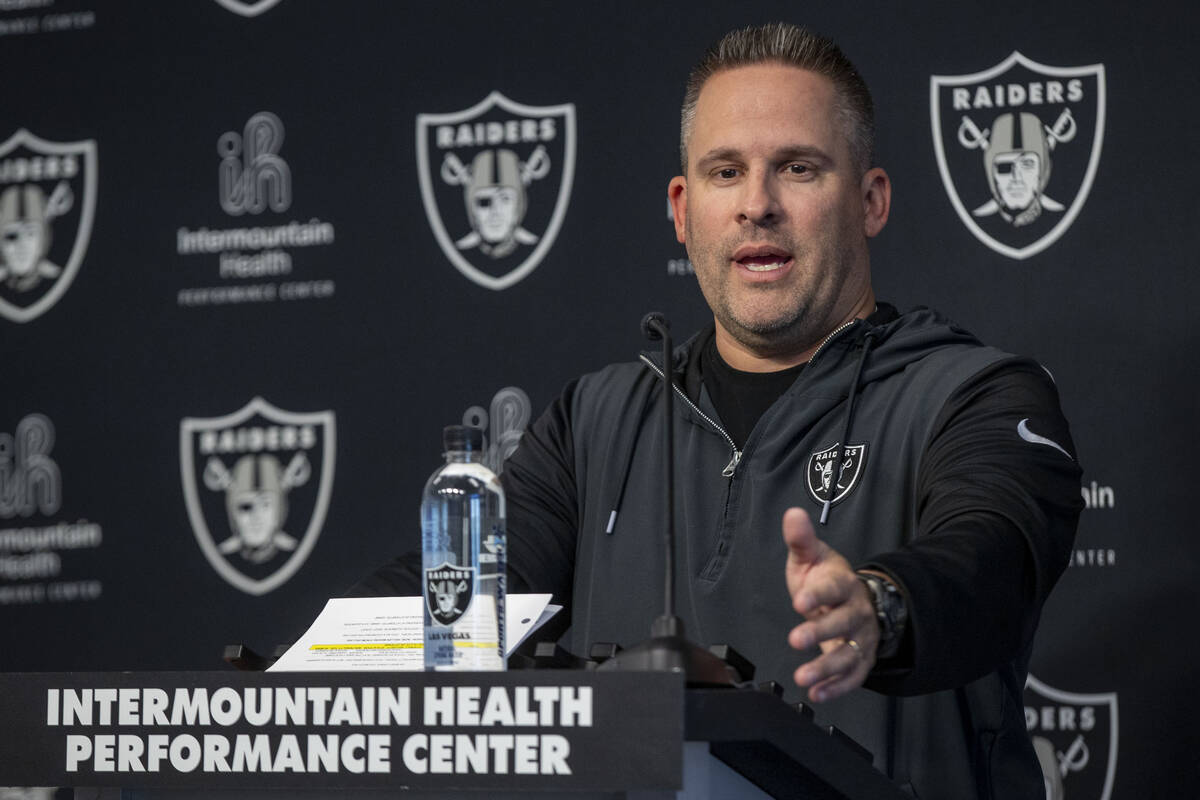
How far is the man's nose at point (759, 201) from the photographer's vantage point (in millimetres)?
1873

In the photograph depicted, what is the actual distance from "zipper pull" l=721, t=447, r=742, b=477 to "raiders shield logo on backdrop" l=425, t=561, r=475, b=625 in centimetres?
73

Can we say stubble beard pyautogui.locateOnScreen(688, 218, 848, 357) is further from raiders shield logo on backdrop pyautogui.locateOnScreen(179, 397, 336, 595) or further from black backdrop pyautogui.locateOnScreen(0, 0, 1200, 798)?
raiders shield logo on backdrop pyautogui.locateOnScreen(179, 397, 336, 595)

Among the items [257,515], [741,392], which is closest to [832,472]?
[741,392]

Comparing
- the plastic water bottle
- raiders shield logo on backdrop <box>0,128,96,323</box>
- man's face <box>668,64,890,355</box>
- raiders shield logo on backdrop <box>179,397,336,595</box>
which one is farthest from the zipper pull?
raiders shield logo on backdrop <box>0,128,96,323</box>

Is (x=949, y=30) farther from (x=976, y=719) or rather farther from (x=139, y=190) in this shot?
(x=139, y=190)

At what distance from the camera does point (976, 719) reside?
5.39ft

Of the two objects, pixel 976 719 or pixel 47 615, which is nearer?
pixel 976 719

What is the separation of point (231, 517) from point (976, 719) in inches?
60.5

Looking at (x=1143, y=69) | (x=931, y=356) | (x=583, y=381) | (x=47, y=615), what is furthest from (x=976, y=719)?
(x=47, y=615)

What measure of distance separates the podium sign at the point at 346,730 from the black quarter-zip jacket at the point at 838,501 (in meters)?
0.45

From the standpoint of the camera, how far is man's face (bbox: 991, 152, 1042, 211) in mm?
2338

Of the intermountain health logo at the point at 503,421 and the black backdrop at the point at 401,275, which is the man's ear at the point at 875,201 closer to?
the black backdrop at the point at 401,275

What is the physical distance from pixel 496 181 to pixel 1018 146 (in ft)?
2.93

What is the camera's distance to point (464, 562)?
125cm
